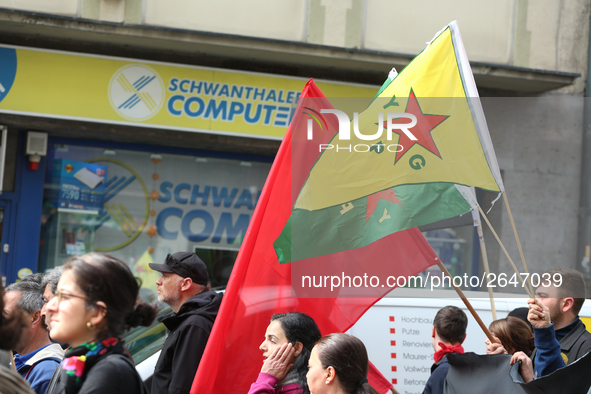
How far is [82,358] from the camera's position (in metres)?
2.00

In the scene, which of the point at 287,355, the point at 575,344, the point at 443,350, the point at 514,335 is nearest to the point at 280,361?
the point at 287,355

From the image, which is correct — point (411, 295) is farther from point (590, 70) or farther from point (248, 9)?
point (590, 70)

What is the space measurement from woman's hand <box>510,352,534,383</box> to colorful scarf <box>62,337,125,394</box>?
80.2 inches

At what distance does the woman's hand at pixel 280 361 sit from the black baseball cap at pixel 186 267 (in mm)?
1500

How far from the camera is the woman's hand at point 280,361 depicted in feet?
9.73

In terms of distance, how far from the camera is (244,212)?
9977 millimetres

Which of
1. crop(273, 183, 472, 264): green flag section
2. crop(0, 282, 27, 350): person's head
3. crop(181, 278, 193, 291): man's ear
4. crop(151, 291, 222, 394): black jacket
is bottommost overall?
crop(151, 291, 222, 394): black jacket

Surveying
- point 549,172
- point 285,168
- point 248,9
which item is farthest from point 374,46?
point 285,168

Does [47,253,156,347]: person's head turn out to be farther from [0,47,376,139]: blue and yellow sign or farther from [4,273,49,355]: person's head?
[0,47,376,139]: blue and yellow sign

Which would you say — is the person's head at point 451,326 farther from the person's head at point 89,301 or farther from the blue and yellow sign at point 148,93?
the blue and yellow sign at point 148,93

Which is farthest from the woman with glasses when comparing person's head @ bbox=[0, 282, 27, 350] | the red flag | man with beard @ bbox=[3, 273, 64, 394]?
the red flag

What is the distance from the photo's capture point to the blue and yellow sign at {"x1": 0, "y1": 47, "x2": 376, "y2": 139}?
845 cm

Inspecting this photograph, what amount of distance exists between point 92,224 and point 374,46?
5.15 meters

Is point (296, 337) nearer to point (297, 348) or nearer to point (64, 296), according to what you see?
point (297, 348)
